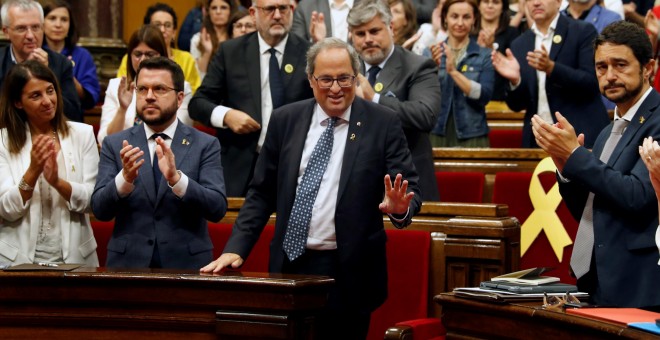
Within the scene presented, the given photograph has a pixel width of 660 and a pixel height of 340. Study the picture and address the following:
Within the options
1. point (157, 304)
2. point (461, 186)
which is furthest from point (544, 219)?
point (157, 304)

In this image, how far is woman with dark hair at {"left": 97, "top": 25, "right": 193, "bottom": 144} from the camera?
4.27 m

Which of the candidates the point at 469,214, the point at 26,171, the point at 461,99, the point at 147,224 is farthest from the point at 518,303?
the point at 461,99

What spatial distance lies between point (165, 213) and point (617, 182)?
1331 mm

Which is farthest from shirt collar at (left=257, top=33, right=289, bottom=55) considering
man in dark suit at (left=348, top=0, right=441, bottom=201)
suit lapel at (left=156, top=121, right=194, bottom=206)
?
suit lapel at (left=156, top=121, right=194, bottom=206)

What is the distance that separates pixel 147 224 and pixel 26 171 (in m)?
0.47

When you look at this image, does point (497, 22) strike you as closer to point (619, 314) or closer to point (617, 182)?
point (617, 182)

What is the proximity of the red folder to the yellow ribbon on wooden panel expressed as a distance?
1.39 m

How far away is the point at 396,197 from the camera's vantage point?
106 inches

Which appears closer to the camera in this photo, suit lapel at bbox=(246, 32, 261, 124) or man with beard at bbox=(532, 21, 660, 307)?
man with beard at bbox=(532, 21, 660, 307)

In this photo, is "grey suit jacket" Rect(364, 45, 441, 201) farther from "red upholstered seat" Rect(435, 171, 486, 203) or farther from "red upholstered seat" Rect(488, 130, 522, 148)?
"red upholstered seat" Rect(488, 130, 522, 148)

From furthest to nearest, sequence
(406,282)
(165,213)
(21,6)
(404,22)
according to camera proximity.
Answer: (404,22)
(21,6)
(406,282)
(165,213)

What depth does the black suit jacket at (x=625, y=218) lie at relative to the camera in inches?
96.7

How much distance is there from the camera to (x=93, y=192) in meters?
3.15

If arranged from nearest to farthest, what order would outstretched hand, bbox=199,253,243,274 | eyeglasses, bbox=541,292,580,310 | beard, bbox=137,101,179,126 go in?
eyeglasses, bbox=541,292,580,310 → outstretched hand, bbox=199,253,243,274 → beard, bbox=137,101,179,126
